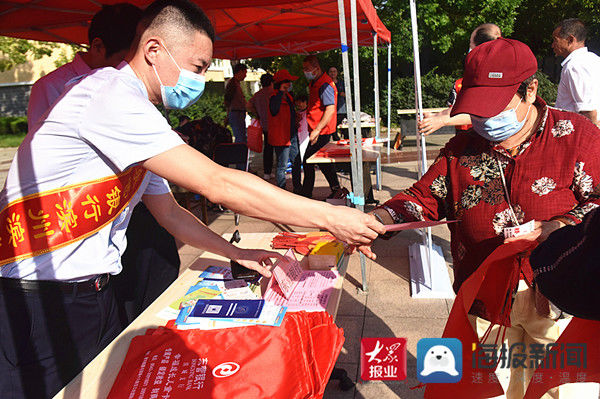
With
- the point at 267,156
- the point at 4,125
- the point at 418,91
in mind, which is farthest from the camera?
the point at 4,125

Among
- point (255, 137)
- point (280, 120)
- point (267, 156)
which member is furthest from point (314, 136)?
point (267, 156)

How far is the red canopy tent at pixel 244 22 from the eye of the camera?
4129 millimetres

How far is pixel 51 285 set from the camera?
5.80 feet

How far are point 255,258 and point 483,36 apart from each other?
10.1ft

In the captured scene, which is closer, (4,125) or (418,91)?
(418,91)

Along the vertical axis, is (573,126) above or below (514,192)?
above

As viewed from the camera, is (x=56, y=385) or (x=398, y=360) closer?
(x=56, y=385)

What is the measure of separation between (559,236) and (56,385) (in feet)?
5.88

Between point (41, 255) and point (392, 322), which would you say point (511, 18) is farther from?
point (41, 255)

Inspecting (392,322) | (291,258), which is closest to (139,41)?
(291,258)

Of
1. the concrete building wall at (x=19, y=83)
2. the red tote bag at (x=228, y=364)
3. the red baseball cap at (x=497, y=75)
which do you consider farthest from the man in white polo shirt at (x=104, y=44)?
the concrete building wall at (x=19, y=83)

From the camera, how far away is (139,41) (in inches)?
74.7

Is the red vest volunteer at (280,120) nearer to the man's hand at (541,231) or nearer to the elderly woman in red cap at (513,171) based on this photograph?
the elderly woman in red cap at (513,171)

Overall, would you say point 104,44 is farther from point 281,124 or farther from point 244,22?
point 281,124
